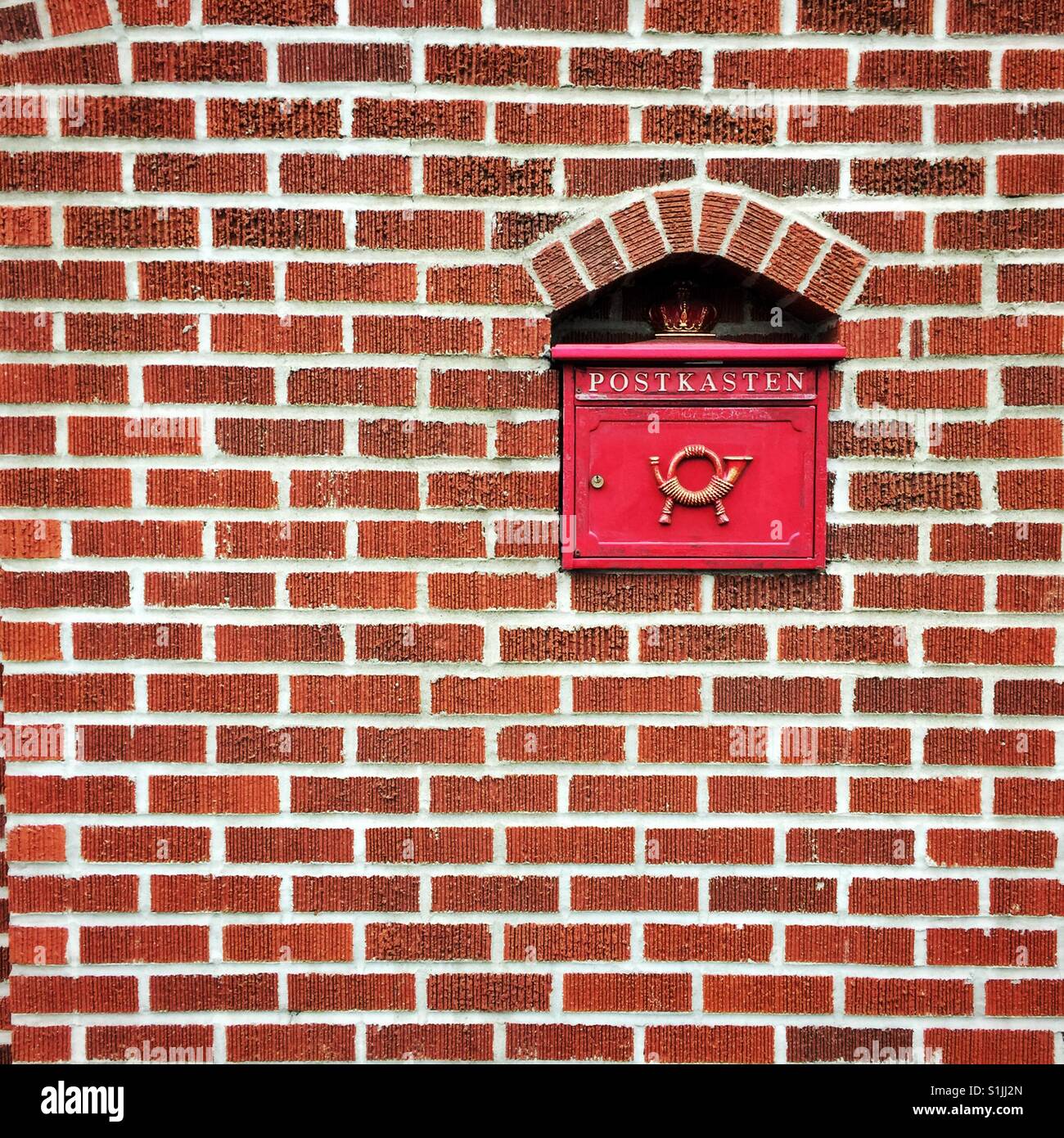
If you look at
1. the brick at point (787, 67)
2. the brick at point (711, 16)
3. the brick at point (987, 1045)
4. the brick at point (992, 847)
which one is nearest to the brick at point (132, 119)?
the brick at point (711, 16)

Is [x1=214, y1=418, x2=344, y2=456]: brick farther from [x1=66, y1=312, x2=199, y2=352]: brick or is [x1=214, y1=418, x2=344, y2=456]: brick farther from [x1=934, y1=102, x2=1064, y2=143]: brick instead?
[x1=934, y1=102, x2=1064, y2=143]: brick

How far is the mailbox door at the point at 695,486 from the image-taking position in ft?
6.26

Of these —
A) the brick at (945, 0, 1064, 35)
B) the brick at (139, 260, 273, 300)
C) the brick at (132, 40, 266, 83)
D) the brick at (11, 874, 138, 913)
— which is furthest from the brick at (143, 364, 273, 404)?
the brick at (945, 0, 1064, 35)

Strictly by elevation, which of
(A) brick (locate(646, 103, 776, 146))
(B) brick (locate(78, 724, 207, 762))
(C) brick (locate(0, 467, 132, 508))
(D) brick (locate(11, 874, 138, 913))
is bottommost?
(D) brick (locate(11, 874, 138, 913))

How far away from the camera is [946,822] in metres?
1.95

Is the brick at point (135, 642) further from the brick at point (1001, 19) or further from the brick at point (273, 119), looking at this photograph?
the brick at point (1001, 19)

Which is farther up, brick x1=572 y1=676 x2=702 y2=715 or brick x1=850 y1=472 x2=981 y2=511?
brick x1=850 y1=472 x2=981 y2=511

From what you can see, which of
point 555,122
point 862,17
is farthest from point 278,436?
point 862,17

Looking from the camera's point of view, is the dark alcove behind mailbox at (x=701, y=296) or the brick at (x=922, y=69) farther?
the dark alcove behind mailbox at (x=701, y=296)

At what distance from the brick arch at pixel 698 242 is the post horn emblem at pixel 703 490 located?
17.7 inches

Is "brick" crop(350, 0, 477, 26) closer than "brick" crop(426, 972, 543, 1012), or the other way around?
"brick" crop(350, 0, 477, 26)

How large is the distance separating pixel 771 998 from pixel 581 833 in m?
0.66

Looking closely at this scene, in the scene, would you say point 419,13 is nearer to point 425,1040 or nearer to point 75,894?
point 75,894

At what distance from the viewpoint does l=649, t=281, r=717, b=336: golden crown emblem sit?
195cm
